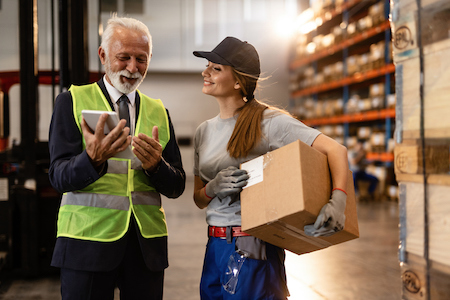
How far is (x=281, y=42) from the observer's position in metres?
17.0

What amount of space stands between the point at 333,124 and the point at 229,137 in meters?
11.9

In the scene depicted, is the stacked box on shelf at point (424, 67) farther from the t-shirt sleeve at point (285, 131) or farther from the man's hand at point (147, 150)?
the man's hand at point (147, 150)

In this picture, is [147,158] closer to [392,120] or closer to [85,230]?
[85,230]

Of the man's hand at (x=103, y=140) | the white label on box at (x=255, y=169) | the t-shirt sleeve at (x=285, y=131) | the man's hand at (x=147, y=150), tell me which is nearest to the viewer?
the man's hand at (x=103, y=140)

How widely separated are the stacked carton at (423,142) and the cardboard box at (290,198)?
232 millimetres

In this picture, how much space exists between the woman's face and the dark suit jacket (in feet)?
1.39

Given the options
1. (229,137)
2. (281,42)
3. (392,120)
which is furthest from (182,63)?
(229,137)

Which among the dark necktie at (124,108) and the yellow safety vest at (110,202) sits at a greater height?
the dark necktie at (124,108)

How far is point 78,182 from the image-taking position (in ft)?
5.14

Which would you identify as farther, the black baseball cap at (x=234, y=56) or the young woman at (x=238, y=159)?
the black baseball cap at (x=234, y=56)

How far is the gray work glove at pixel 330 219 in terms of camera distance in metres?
1.56

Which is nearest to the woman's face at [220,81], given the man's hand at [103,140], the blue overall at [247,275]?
the man's hand at [103,140]

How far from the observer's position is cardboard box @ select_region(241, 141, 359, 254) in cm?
156

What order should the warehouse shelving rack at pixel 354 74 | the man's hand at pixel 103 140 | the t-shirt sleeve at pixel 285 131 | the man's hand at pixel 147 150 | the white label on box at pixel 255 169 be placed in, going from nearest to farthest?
the man's hand at pixel 103 140, the man's hand at pixel 147 150, the white label on box at pixel 255 169, the t-shirt sleeve at pixel 285 131, the warehouse shelving rack at pixel 354 74
